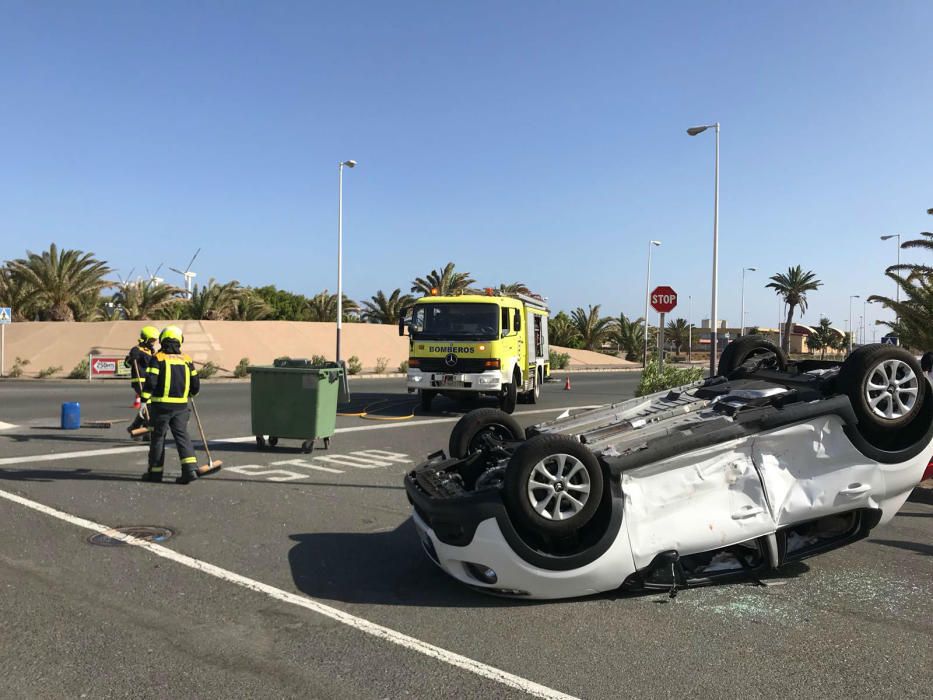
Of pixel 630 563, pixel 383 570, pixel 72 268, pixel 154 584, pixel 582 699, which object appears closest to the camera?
pixel 582 699

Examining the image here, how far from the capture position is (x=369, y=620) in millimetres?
4277

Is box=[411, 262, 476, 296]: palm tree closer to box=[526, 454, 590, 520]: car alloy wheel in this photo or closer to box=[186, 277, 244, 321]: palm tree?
box=[186, 277, 244, 321]: palm tree

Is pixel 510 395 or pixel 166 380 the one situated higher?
pixel 166 380

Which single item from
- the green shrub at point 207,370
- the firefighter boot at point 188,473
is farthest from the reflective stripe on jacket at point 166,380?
the green shrub at point 207,370

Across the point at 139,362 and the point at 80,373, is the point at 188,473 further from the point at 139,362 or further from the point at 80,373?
the point at 80,373

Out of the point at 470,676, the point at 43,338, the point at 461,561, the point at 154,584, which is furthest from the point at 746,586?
the point at 43,338

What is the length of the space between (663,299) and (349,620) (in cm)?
1153

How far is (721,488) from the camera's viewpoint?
4.59 metres

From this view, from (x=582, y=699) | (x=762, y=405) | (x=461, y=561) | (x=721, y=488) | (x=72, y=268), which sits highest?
(x=72, y=268)

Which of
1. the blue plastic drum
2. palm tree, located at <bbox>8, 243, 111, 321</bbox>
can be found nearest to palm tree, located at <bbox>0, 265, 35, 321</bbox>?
palm tree, located at <bbox>8, 243, 111, 321</bbox>

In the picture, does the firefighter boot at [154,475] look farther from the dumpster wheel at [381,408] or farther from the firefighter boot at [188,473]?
the dumpster wheel at [381,408]

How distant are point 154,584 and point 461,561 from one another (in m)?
2.02

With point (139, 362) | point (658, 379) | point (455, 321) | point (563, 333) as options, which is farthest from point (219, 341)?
point (139, 362)

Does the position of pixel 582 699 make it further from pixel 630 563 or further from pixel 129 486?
pixel 129 486
